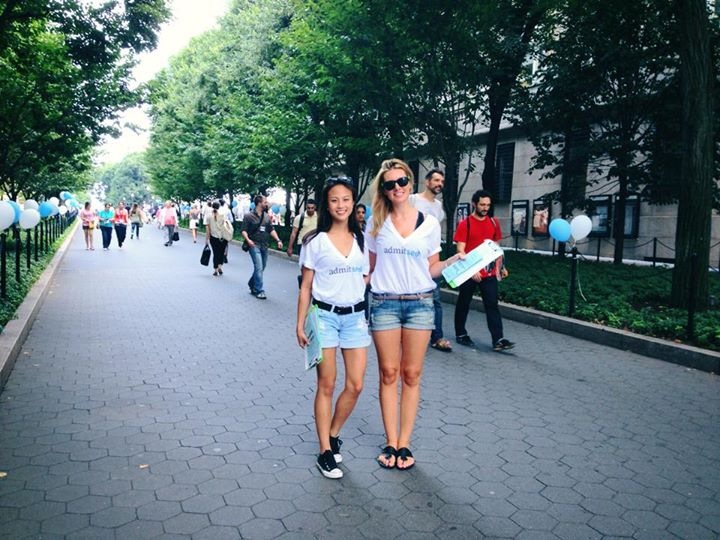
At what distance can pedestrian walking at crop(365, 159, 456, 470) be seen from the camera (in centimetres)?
374

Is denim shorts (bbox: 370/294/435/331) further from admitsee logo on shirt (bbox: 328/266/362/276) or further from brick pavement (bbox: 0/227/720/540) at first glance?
brick pavement (bbox: 0/227/720/540)

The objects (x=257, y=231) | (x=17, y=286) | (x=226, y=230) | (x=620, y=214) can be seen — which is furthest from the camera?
(x=620, y=214)

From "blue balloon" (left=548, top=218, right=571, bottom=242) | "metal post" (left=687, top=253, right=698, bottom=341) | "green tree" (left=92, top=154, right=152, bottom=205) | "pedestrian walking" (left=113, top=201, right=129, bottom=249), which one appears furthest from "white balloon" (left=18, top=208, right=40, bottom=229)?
"green tree" (left=92, top=154, right=152, bottom=205)

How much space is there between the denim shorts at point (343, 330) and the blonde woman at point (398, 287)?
0.49 feet

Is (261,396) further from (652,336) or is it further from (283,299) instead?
(283,299)

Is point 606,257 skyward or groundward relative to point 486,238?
groundward

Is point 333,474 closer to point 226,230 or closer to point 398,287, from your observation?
point 398,287

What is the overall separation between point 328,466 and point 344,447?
0.52 metres

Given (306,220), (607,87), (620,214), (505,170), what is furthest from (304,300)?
(505,170)

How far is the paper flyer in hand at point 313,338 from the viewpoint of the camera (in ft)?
11.6

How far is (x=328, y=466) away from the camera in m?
3.68

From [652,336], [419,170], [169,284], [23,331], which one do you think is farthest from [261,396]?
[419,170]

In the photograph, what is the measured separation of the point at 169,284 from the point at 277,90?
43.5 ft

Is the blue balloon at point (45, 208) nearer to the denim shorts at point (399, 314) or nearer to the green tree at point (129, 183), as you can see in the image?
the denim shorts at point (399, 314)
